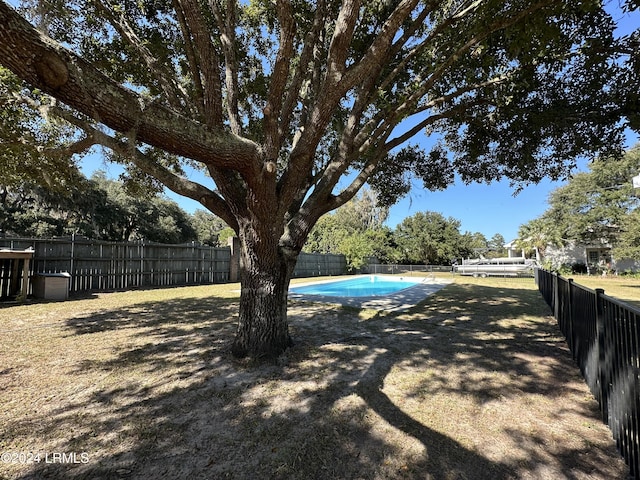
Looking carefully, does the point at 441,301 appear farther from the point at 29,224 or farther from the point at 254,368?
the point at 29,224

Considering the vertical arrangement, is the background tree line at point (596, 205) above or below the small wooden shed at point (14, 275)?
above

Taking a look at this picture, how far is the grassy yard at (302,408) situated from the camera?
1.88 meters

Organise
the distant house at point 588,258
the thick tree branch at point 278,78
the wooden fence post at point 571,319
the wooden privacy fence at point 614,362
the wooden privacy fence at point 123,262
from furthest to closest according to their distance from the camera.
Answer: the distant house at point 588,258 < the wooden privacy fence at point 123,262 < the wooden fence post at point 571,319 < the thick tree branch at point 278,78 < the wooden privacy fence at point 614,362

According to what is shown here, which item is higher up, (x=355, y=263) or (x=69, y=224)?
(x=69, y=224)

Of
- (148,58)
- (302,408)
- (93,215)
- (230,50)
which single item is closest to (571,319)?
(302,408)

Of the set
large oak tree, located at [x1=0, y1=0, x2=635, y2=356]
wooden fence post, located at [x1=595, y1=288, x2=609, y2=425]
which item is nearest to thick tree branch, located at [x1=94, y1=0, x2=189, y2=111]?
large oak tree, located at [x1=0, y1=0, x2=635, y2=356]

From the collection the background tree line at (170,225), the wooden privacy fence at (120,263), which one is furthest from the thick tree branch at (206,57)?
the background tree line at (170,225)

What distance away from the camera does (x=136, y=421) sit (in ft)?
7.57

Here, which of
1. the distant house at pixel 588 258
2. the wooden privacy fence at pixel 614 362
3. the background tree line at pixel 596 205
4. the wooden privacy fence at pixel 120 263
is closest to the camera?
the wooden privacy fence at pixel 614 362

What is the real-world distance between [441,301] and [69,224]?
77.1 feet

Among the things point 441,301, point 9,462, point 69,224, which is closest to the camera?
point 9,462

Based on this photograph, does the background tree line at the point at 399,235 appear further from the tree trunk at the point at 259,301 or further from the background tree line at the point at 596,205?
the tree trunk at the point at 259,301

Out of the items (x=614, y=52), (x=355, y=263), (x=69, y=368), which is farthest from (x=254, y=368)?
(x=355, y=263)

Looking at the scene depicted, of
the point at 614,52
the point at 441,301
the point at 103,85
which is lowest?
the point at 441,301
